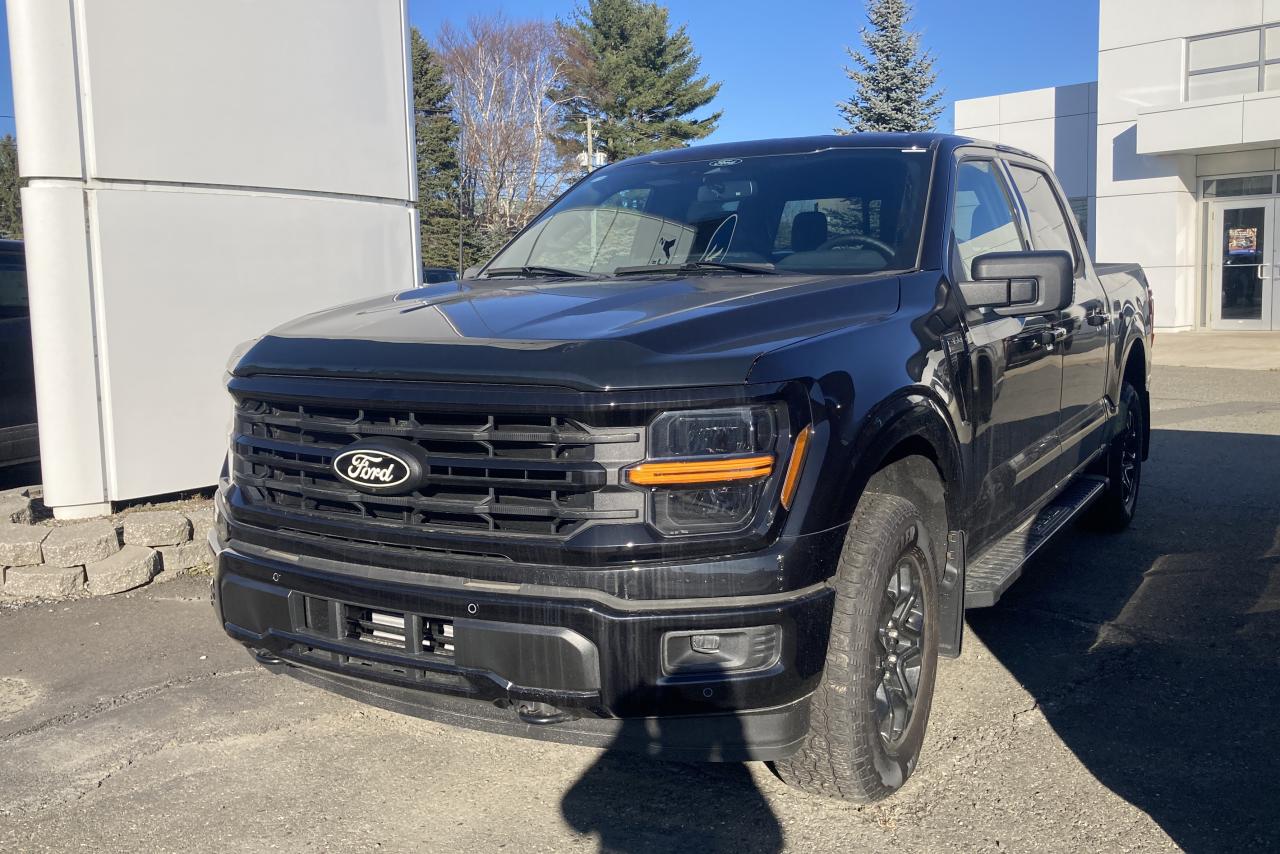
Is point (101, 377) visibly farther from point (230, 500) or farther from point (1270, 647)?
point (1270, 647)

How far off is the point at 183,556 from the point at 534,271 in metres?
2.62

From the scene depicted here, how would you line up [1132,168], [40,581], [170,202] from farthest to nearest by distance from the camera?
[1132,168]
[170,202]
[40,581]

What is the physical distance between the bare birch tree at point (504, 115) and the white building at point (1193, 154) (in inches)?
1018

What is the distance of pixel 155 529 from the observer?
5.52 m

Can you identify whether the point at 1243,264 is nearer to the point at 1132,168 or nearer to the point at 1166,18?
the point at 1132,168

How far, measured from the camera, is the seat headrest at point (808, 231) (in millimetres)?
3854

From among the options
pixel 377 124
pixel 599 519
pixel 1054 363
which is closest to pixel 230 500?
pixel 599 519

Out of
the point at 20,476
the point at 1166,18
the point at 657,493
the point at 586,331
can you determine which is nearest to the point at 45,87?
the point at 20,476

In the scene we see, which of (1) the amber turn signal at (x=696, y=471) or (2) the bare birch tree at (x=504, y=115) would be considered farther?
(2) the bare birch tree at (x=504, y=115)

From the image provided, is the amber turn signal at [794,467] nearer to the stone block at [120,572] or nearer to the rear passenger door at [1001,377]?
the rear passenger door at [1001,377]

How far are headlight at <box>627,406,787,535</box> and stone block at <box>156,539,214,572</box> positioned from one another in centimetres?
359

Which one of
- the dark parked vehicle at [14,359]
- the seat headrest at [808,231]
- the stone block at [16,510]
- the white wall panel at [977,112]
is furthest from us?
the white wall panel at [977,112]

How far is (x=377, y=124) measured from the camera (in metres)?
6.96

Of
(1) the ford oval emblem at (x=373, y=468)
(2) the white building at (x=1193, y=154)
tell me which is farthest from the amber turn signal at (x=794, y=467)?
(2) the white building at (x=1193, y=154)
